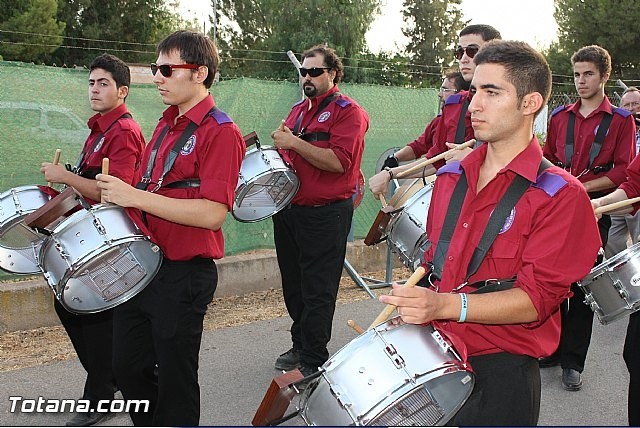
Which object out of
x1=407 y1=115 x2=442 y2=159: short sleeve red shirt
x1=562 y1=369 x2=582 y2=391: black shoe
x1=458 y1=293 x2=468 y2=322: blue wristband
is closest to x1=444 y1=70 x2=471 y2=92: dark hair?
x1=407 y1=115 x2=442 y2=159: short sleeve red shirt

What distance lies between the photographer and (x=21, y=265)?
4.75 m

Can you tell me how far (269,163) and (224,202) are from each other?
1.60 metres

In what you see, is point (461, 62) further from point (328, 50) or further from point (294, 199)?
point (294, 199)

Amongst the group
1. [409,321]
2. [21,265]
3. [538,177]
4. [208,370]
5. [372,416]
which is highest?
[538,177]

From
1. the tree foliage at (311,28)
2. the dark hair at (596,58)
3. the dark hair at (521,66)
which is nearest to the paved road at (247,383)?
the dark hair at (596,58)

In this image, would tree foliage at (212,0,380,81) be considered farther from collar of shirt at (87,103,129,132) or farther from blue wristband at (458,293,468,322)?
blue wristband at (458,293,468,322)

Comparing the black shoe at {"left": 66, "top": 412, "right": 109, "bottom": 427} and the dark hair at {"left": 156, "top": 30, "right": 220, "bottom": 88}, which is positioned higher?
the dark hair at {"left": 156, "top": 30, "right": 220, "bottom": 88}

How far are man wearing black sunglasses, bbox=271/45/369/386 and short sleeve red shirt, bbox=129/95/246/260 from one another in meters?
1.82

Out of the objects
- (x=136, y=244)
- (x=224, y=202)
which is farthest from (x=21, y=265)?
(x=224, y=202)

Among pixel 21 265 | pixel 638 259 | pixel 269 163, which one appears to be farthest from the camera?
pixel 269 163

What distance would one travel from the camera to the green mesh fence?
6.71 metres

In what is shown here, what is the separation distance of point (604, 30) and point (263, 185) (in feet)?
142

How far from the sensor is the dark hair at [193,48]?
3836mm

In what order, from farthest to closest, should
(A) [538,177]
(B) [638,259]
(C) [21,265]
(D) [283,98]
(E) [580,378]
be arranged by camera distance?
(D) [283,98] < (E) [580,378] < (C) [21,265] < (B) [638,259] < (A) [538,177]
